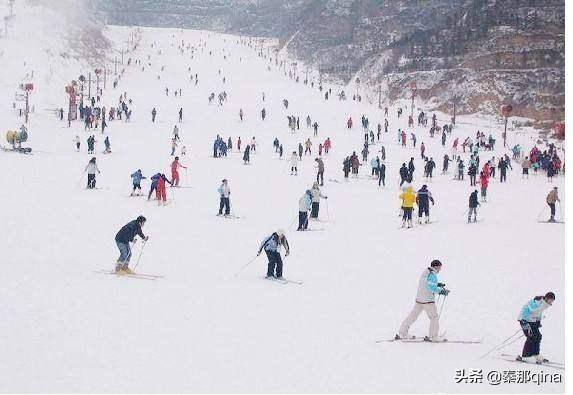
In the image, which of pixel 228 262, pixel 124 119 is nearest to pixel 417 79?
pixel 124 119

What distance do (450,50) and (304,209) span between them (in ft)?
207

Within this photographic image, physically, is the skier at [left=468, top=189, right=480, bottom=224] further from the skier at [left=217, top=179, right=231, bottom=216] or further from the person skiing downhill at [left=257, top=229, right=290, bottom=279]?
the person skiing downhill at [left=257, top=229, right=290, bottom=279]

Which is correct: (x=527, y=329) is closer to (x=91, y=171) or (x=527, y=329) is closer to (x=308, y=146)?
(x=91, y=171)

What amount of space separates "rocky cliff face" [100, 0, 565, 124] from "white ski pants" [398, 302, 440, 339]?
2286 inches

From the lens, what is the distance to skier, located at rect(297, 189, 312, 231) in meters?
18.2

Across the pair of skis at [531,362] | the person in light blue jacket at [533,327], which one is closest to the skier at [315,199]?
the pair of skis at [531,362]

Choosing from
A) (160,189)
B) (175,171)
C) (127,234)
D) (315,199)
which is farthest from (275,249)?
(175,171)

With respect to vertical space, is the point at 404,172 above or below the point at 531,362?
above

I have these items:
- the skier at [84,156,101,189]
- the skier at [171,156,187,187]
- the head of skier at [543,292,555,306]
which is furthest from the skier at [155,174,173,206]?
the head of skier at [543,292,555,306]

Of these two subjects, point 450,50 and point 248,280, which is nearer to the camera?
point 248,280

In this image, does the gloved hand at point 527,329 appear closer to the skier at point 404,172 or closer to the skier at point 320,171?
the skier at point 320,171

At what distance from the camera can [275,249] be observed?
12.5 m

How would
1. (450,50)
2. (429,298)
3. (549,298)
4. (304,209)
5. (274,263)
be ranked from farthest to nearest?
(450,50), (304,209), (274,263), (429,298), (549,298)

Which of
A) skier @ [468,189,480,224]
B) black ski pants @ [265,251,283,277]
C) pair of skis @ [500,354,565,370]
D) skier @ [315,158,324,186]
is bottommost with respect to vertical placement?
pair of skis @ [500,354,565,370]
